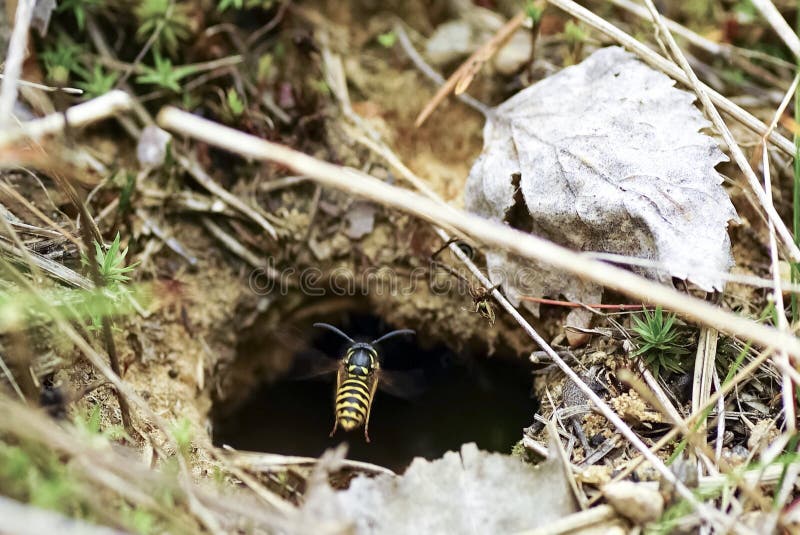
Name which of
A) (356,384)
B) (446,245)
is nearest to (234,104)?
(446,245)

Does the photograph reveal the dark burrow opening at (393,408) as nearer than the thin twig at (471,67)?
No

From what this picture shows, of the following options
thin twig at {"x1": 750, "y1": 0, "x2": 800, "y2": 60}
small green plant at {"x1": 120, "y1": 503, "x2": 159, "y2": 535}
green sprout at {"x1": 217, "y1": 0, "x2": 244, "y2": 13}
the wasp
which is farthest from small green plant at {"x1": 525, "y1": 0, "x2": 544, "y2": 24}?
small green plant at {"x1": 120, "y1": 503, "x2": 159, "y2": 535}

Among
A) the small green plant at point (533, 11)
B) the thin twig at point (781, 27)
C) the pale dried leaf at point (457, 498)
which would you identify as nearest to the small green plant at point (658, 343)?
the pale dried leaf at point (457, 498)

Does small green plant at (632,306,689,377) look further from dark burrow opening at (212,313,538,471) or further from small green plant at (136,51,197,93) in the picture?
small green plant at (136,51,197,93)

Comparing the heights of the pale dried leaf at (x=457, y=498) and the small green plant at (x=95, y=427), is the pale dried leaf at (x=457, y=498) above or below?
below

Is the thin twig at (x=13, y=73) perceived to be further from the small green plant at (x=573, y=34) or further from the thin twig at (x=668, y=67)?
the small green plant at (x=573, y=34)

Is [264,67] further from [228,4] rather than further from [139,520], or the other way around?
[139,520]

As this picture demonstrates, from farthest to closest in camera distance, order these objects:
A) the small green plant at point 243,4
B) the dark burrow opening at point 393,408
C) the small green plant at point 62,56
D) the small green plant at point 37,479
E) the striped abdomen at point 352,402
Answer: the dark burrow opening at point 393,408
the small green plant at point 243,4
the small green plant at point 62,56
the striped abdomen at point 352,402
the small green plant at point 37,479

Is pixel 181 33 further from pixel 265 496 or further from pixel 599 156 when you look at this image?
pixel 265 496

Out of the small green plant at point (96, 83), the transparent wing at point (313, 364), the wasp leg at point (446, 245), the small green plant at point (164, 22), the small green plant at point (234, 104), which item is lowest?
the transparent wing at point (313, 364)
